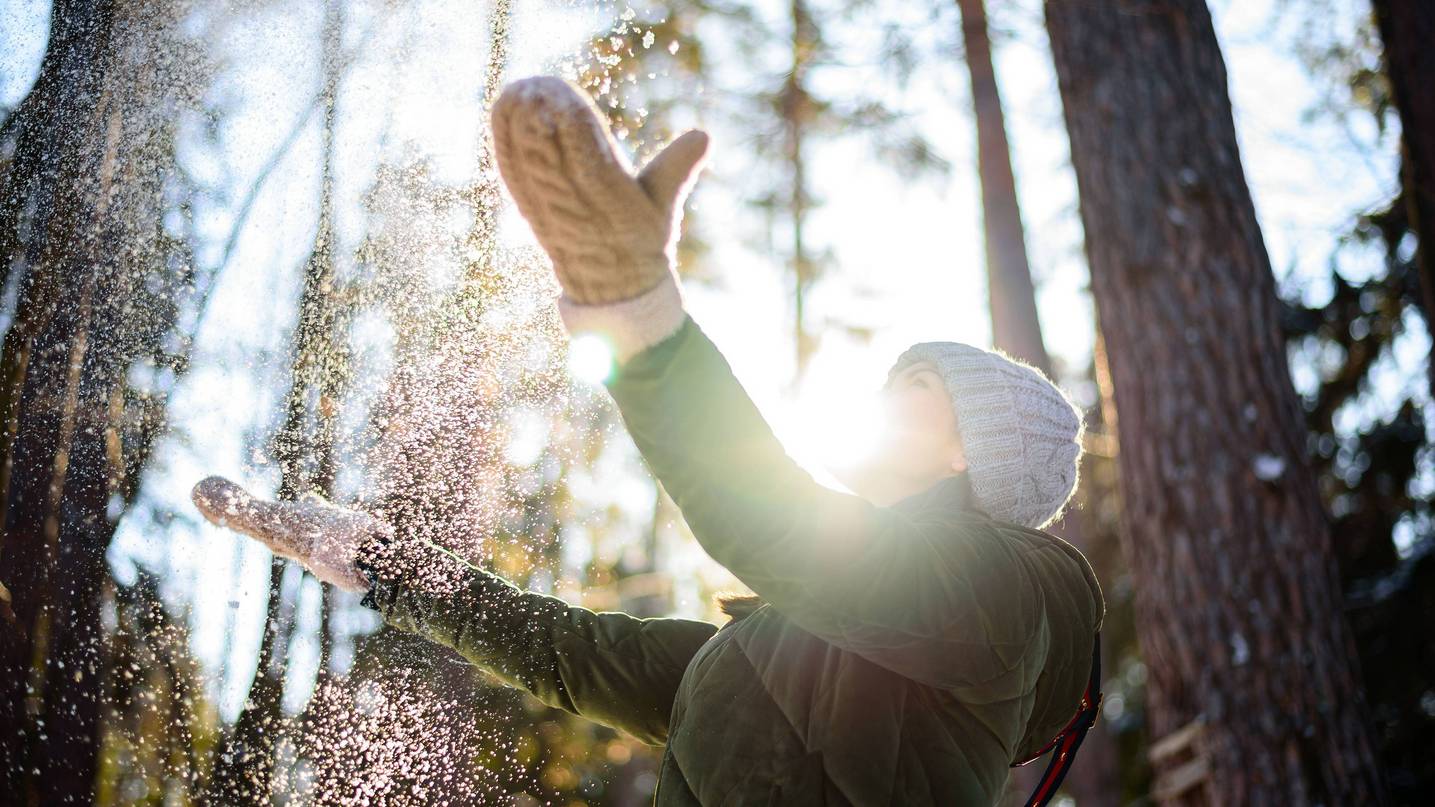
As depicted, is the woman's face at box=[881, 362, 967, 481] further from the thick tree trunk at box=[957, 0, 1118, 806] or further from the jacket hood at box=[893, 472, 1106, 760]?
the thick tree trunk at box=[957, 0, 1118, 806]

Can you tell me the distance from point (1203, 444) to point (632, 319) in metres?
3.31

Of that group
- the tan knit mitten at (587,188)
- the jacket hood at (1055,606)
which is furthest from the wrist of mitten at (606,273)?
the jacket hood at (1055,606)

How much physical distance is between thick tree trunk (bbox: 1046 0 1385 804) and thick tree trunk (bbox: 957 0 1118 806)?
1639 mm

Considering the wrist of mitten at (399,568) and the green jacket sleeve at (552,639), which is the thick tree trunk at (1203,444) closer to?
the green jacket sleeve at (552,639)

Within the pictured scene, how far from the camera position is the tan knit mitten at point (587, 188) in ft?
3.30

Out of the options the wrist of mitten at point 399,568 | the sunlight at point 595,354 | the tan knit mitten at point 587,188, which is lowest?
the wrist of mitten at point 399,568

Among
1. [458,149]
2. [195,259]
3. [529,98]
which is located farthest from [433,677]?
[529,98]

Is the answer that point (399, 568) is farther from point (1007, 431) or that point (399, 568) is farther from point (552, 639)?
point (1007, 431)

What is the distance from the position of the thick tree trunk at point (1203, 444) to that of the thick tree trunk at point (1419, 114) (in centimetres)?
137

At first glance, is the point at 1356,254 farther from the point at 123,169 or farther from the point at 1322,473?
the point at 123,169

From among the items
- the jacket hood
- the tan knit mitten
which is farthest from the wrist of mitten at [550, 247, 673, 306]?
the jacket hood

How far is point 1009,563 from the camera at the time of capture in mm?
1416

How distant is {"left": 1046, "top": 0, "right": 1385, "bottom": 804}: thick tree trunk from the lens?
11.8 feet

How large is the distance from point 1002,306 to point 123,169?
5.11 m
